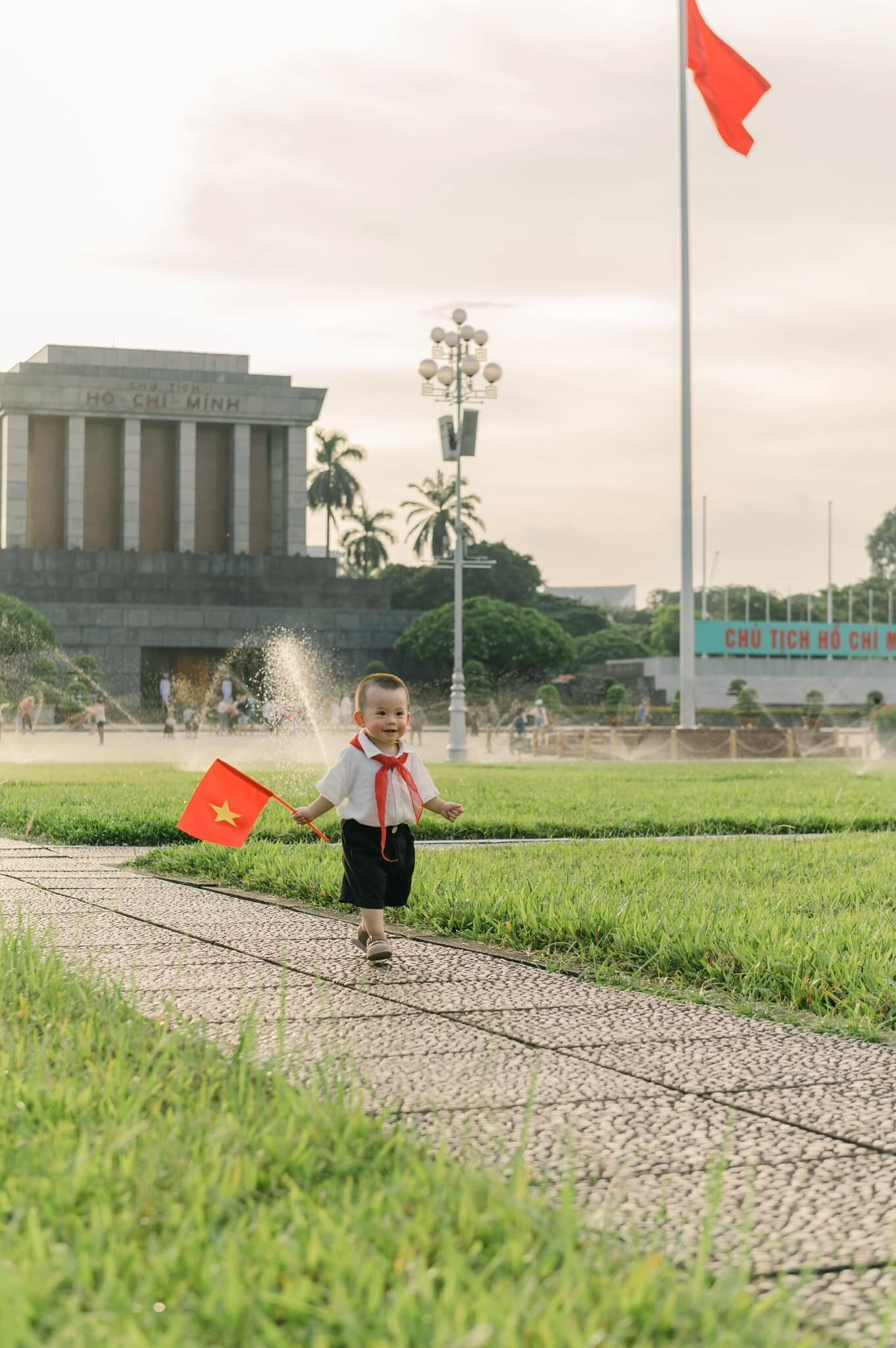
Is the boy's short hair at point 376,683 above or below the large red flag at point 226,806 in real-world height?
above

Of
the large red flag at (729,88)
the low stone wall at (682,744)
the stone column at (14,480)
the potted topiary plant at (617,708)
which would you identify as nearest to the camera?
the large red flag at (729,88)

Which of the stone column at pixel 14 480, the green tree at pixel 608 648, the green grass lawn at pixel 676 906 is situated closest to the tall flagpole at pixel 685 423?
the green grass lawn at pixel 676 906

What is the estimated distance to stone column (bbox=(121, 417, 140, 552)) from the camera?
73500 mm

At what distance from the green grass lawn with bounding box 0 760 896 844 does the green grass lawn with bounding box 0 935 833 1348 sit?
26.2 ft

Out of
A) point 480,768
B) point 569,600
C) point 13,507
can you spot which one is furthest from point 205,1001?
point 569,600

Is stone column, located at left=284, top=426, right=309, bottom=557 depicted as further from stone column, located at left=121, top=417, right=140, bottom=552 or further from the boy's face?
the boy's face

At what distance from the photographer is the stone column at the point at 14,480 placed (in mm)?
72250

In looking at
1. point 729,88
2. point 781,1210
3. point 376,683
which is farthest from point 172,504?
point 781,1210

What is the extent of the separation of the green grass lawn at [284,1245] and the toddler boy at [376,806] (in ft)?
7.82

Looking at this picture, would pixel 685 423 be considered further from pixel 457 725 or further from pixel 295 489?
pixel 295 489

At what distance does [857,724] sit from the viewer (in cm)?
4812

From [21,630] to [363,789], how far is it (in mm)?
47926

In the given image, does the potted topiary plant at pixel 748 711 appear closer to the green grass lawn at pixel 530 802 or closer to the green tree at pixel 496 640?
the green tree at pixel 496 640

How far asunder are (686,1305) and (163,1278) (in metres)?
0.86
